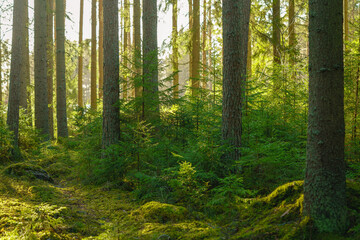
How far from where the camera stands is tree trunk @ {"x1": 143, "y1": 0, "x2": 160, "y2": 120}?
696 centimetres

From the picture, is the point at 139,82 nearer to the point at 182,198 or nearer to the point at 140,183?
the point at 140,183

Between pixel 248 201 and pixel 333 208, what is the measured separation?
1.64m

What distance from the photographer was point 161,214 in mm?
4176

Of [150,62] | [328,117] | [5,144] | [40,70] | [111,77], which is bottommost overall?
[5,144]

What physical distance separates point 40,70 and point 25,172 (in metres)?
7.69

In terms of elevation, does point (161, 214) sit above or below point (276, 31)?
below

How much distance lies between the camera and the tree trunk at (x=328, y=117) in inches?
105

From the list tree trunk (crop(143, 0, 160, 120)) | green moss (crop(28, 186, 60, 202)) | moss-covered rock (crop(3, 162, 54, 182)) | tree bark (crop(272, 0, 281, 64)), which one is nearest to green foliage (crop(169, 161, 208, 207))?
green moss (crop(28, 186, 60, 202))

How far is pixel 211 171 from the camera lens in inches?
201

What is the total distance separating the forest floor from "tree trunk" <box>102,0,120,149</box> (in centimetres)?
225

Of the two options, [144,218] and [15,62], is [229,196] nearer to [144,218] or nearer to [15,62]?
[144,218]

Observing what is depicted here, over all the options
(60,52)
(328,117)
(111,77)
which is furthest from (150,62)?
(60,52)

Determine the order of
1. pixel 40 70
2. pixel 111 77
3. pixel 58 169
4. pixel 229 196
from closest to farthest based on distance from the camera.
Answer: pixel 229 196, pixel 111 77, pixel 58 169, pixel 40 70

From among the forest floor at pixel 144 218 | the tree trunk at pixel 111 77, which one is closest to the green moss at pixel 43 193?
the forest floor at pixel 144 218
